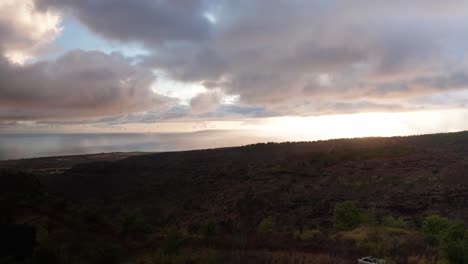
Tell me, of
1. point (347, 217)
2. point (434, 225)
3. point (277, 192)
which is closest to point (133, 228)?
point (347, 217)

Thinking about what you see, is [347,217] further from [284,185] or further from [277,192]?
[284,185]

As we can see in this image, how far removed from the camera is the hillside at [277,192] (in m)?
22.6

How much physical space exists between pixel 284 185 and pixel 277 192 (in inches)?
133

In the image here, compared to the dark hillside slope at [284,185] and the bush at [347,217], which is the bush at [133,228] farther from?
the bush at [347,217]

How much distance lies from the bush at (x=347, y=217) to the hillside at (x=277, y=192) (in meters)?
1.68

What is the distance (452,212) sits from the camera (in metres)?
33.9

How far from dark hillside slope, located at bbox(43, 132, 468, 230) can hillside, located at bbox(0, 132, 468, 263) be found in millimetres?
127

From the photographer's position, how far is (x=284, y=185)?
50688mm

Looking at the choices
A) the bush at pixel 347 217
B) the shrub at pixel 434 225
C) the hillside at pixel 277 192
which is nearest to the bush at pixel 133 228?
the hillside at pixel 277 192

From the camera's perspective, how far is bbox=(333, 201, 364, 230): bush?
2691 cm

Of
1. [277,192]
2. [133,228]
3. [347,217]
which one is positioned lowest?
[277,192]

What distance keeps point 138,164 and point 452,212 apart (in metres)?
62.7

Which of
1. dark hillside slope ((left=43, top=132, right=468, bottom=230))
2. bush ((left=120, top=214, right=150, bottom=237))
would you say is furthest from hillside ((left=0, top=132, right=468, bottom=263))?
bush ((left=120, top=214, right=150, bottom=237))

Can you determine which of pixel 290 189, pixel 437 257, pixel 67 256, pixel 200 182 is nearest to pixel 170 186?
pixel 200 182
